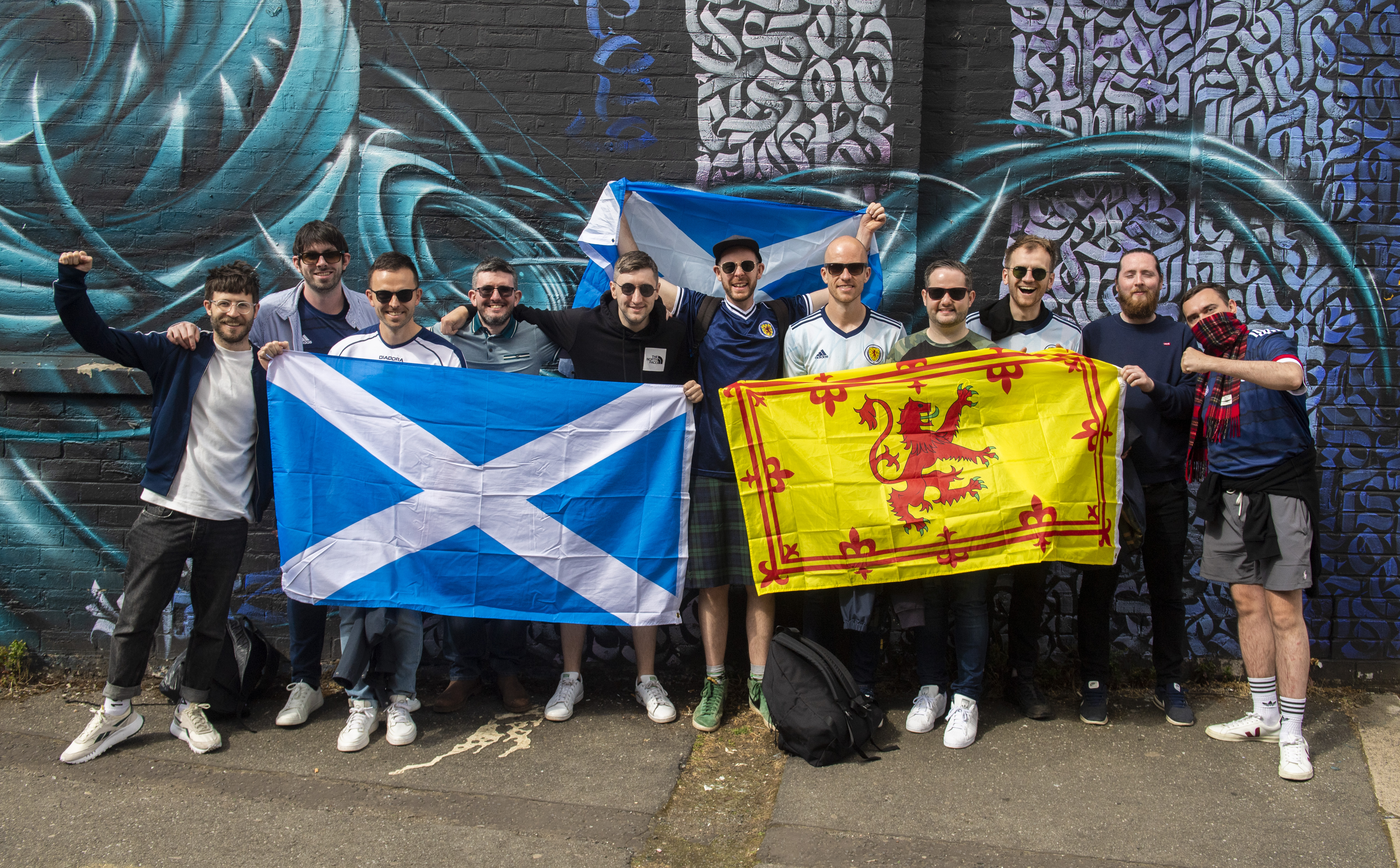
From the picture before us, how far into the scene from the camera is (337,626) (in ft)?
16.6

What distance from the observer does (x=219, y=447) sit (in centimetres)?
411

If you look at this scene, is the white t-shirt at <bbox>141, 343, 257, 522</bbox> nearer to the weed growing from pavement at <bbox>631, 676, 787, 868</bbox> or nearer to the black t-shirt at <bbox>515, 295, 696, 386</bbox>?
the black t-shirt at <bbox>515, 295, 696, 386</bbox>

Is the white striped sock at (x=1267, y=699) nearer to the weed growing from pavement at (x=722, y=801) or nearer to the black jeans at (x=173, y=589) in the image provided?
the weed growing from pavement at (x=722, y=801)

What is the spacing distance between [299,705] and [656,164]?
10.4ft

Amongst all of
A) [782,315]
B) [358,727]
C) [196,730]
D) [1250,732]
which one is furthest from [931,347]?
[196,730]

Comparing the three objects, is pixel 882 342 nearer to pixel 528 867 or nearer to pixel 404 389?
pixel 404 389

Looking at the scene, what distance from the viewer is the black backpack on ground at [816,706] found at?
3.91 meters

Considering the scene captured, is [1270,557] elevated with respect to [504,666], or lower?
elevated

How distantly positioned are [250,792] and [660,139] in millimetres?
3571

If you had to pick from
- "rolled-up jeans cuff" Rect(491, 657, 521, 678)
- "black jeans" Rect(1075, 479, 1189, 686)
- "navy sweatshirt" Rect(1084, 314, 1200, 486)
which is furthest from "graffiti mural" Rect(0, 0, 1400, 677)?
"navy sweatshirt" Rect(1084, 314, 1200, 486)

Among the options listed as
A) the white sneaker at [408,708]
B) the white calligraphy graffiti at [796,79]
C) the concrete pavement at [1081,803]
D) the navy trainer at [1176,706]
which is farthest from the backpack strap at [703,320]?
the navy trainer at [1176,706]

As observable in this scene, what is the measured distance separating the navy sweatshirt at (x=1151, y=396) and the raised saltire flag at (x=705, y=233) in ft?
3.95

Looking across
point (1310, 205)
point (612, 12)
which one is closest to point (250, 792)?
point (612, 12)

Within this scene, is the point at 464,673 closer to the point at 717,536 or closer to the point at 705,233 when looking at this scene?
the point at 717,536
